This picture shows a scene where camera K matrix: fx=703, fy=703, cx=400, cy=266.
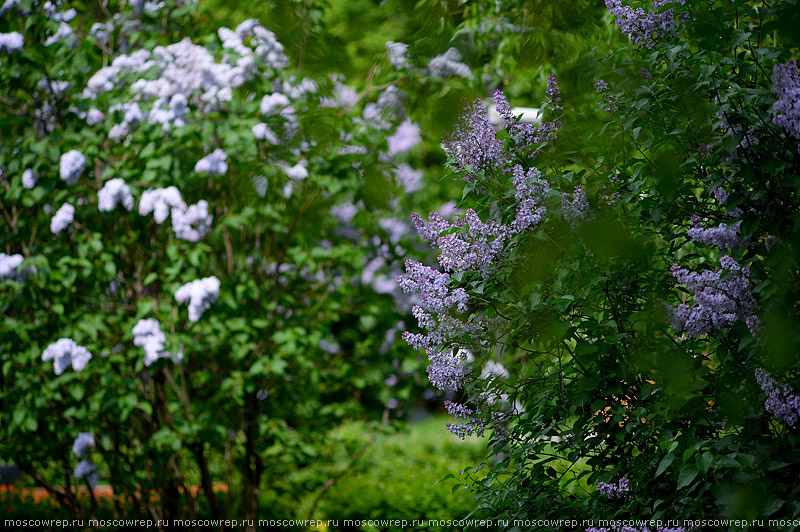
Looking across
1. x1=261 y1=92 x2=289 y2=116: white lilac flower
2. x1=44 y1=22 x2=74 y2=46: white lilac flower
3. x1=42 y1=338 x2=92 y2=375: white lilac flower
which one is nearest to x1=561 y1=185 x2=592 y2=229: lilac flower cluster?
x1=261 y1=92 x2=289 y2=116: white lilac flower

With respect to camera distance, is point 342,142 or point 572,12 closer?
point 572,12

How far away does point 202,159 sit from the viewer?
350 centimetres

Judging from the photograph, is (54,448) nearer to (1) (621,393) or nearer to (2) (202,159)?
(2) (202,159)

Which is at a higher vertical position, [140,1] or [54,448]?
[140,1]

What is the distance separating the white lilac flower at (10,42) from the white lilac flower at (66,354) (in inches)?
59.7

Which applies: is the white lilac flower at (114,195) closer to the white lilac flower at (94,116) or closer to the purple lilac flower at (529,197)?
the white lilac flower at (94,116)

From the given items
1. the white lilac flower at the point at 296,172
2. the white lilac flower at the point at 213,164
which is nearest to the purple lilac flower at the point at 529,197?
the white lilac flower at the point at 296,172

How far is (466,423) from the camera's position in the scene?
6.70ft

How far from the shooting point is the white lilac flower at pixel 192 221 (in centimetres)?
341

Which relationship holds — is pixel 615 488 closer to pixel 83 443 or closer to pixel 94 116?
pixel 83 443

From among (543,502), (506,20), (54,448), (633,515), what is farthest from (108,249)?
(633,515)

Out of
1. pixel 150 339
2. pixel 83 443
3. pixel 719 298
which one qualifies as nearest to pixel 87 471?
pixel 83 443

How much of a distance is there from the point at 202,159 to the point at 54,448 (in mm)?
1852

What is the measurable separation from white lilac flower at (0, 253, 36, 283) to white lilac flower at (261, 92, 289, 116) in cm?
143
